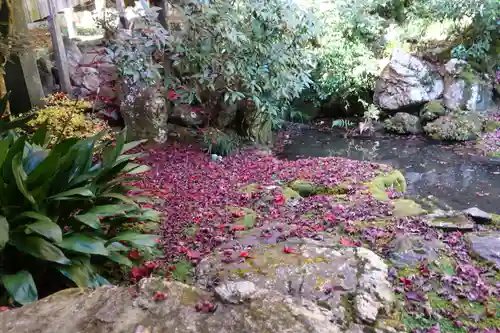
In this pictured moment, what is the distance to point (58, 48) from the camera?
6277mm

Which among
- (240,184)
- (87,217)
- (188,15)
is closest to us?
(87,217)

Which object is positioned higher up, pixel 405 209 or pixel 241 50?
pixel 241 50

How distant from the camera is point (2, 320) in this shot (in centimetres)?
175

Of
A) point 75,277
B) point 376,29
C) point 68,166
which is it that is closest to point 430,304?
point 75,277

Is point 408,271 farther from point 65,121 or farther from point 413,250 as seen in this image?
point 65,121

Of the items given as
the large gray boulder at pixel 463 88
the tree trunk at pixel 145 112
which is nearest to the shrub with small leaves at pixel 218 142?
the tree trunk at pixel 145 112

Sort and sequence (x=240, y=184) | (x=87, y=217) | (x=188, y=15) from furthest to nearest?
(x=188, y=15), (x=240, y=184), (x=87, y=217)

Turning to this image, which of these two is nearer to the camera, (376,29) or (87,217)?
(87,217)

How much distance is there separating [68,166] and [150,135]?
3.37 meters

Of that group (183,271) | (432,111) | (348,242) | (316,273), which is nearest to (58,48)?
(183,271)

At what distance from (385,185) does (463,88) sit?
5359 mm

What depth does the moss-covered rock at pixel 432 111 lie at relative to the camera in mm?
8945

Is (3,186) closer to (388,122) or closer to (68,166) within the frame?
(68,166)

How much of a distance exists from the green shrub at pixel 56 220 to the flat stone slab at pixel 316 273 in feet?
2.00
